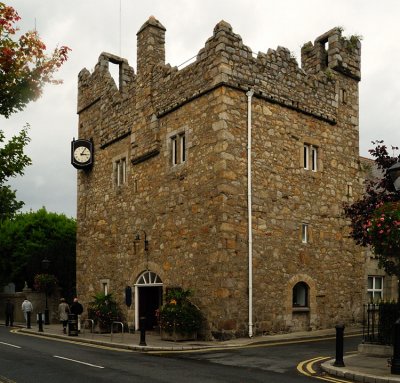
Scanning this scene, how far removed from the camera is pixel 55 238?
3859 centimetres

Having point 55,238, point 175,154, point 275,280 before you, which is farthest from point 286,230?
point 55,238

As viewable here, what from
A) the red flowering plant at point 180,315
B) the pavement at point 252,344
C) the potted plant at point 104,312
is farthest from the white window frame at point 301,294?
the potted plant at point 104,312

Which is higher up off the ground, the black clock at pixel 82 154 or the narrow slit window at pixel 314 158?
the black clock at pixel 82 154

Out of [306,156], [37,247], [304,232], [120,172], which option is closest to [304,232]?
[304,232]

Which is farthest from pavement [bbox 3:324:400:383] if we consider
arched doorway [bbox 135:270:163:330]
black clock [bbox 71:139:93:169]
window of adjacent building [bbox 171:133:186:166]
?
black clock [bbox 71:139:93:169]

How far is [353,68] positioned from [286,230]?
798 cm

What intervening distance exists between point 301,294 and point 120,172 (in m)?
9.00

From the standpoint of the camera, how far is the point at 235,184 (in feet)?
63.7

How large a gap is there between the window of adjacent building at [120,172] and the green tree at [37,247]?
11966 millimetres

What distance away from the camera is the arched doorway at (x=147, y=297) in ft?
73.6

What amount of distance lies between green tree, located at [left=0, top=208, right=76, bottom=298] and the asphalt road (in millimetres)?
17279

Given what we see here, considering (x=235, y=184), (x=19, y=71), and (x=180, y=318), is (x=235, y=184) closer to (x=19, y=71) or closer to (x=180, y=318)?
(x=180, y=318)

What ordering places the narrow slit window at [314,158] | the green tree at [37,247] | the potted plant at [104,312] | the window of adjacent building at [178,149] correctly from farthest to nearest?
the green tree at [37,247], the potted plant at [104,312], the narrow slit window at [314,158], the window of adjacent building at [178,149]

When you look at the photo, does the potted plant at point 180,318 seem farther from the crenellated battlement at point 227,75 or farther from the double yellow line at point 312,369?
the crenellated battlement at point 227,75
